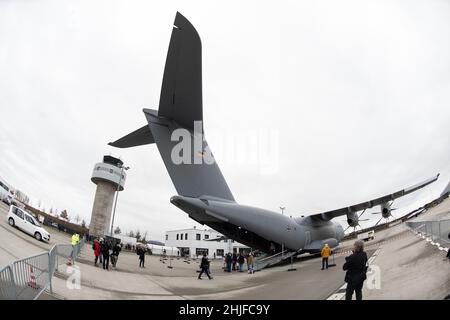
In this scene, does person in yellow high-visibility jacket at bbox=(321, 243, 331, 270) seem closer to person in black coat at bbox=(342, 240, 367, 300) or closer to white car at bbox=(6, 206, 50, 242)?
person in black coat at bbox=(342, 240, 367, 300)

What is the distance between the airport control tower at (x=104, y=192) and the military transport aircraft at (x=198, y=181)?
34.1m

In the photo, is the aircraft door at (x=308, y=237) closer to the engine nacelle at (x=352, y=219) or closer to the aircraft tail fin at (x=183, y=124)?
the engine nacelle at (x=352, y=219)

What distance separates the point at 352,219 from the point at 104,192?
130 ft

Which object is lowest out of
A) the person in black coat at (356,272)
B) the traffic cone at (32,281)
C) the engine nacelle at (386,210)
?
the traffic cone at (32,281)

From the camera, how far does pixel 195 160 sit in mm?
10125

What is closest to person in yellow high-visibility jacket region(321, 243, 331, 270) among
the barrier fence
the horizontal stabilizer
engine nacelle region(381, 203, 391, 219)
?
engine nacelle region(381, 203, 391, 219)

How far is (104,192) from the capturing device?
4378 centimetres

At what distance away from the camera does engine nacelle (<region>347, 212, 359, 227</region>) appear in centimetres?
1476

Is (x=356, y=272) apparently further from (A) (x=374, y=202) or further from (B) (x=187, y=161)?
(A) (x=374, y=202)

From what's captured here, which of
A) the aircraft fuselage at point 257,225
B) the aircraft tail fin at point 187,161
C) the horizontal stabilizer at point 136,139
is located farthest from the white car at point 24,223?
the aircraft tail fin at point 187,161

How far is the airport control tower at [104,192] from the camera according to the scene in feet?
138
